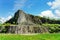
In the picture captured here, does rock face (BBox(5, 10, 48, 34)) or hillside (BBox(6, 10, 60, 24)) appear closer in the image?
rock face (BBox(5, 10, 48, 34))

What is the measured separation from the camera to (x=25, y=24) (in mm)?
27047

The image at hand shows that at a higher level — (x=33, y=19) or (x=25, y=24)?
(x=33, y=19)

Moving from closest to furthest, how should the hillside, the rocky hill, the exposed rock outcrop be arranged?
1. the exposed rock outcrop
2. the rocky hill
3. the hillside

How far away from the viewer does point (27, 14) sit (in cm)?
2766

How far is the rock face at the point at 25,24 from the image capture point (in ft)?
79.3

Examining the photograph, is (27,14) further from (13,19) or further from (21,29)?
(21,29)

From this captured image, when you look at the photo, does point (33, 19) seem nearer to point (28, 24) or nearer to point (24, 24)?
point (28, 24)

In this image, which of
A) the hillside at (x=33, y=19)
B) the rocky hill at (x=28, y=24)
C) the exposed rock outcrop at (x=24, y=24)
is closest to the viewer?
the exposed rock outcrop at (x=24, y=24)

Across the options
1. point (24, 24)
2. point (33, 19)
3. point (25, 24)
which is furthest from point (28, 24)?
point (33, 19)

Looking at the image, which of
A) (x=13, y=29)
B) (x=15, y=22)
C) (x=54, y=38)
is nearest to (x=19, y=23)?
(x=15, y=22)

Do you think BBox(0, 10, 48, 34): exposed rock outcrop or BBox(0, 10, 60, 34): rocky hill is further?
BBox(0, 10, 60, 34): rocky hill

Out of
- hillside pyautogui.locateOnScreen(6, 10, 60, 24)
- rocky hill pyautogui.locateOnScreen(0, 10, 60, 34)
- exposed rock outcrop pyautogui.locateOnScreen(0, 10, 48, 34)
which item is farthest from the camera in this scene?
hillside pyautogui.locateOnScreen(6, 10, 60, 24)

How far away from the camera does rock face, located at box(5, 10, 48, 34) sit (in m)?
24.2

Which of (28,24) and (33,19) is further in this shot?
(33,19)
